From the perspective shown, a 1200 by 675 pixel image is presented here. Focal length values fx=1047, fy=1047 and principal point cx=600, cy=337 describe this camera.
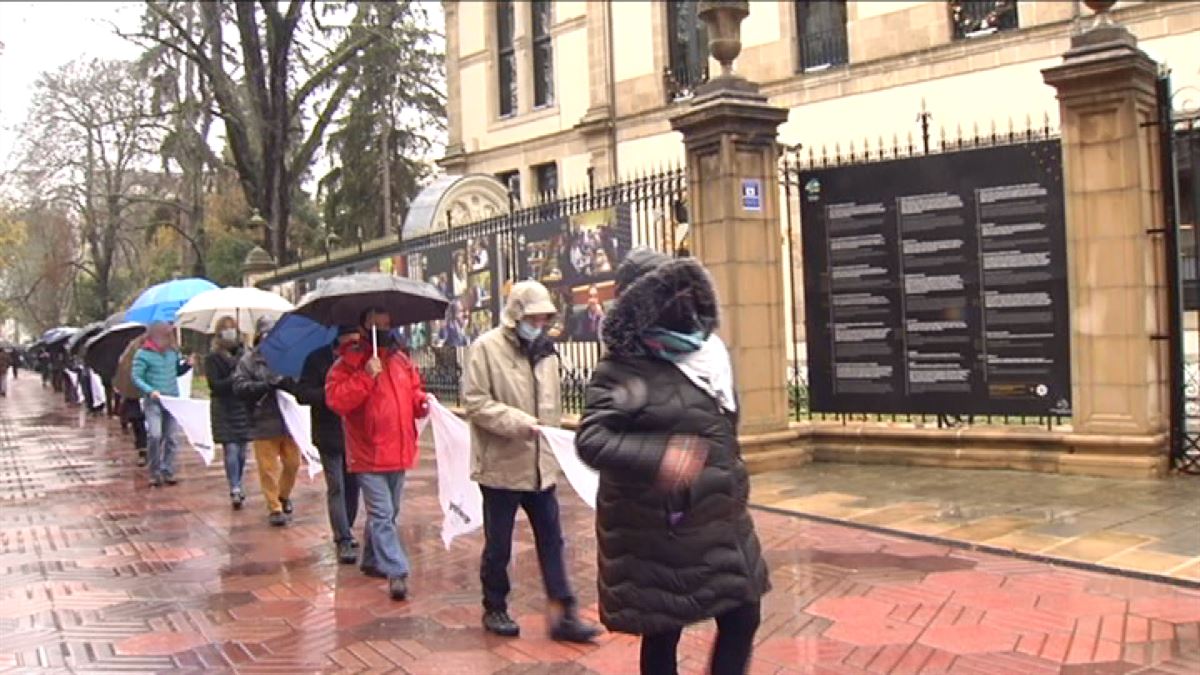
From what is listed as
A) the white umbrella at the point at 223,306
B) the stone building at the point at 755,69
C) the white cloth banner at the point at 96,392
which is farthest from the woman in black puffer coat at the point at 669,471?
the white cloth banner at the point at 96,392

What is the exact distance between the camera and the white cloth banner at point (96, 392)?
74.6ft

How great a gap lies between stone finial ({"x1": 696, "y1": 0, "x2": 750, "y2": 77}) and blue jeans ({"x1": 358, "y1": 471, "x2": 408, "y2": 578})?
5.18m

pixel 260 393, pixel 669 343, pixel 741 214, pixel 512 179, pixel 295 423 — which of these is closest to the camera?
pixel 669 343

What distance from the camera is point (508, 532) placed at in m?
5.04

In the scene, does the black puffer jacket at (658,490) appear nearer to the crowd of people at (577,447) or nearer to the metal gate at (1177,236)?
the crowd of people at (577,447)

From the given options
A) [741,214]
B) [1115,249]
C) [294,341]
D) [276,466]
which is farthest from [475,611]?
[1115,249]

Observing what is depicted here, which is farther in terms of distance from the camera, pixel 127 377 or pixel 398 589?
pixel 127 377

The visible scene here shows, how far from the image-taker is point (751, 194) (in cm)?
926

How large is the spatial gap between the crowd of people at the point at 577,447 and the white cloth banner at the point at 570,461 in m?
0.05

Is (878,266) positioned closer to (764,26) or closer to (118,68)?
(764,26)

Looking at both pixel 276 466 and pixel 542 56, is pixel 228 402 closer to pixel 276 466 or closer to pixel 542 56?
pixel 276 466

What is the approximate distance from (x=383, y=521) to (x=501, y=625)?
1248 millimetres

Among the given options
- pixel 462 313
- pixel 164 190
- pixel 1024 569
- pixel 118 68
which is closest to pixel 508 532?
pixel 1024 569

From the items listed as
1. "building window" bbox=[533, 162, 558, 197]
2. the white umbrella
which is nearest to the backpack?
the white umbrella
